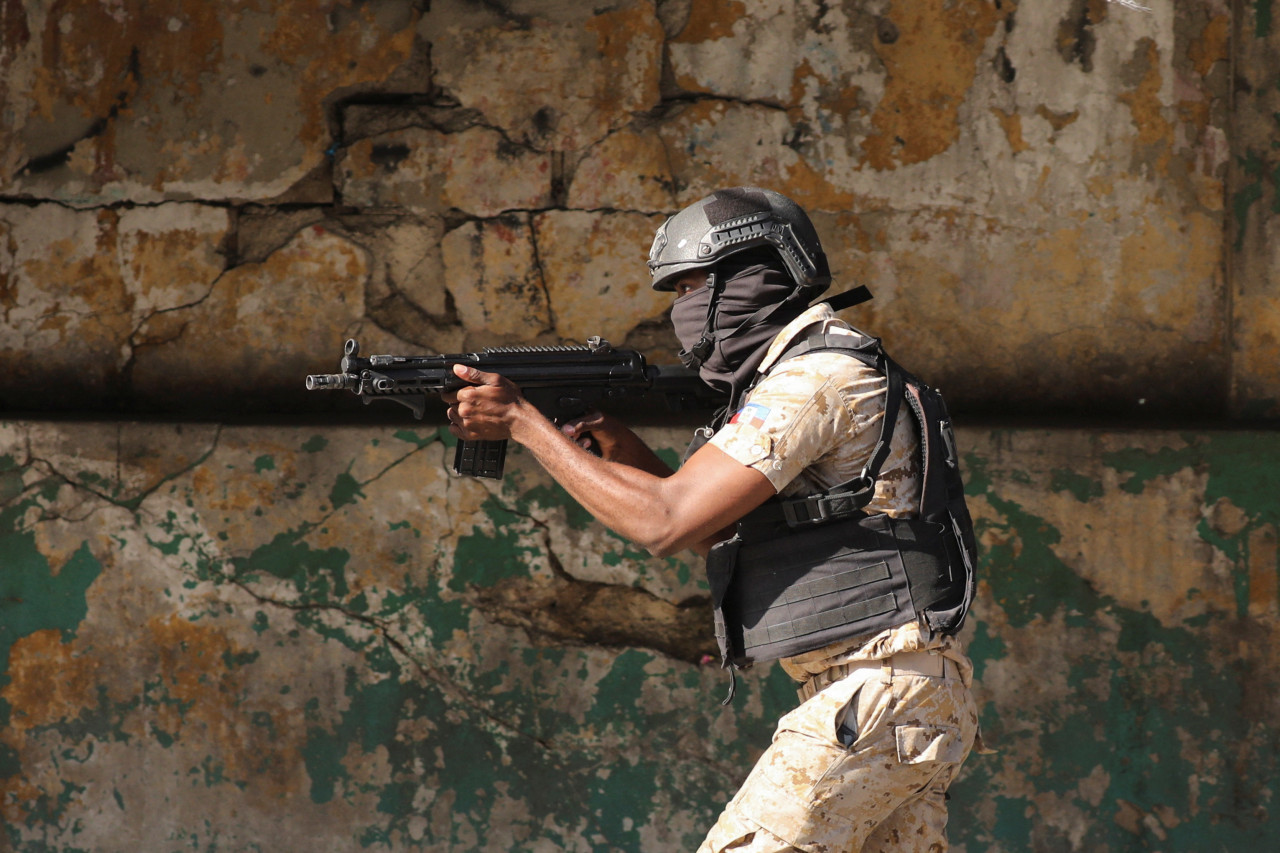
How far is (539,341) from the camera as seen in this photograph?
126 inches

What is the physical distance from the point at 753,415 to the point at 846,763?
60 centimetres

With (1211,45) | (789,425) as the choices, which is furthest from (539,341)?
(1211,45)

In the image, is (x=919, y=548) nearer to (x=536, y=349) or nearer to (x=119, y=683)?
(x=536, y=349)

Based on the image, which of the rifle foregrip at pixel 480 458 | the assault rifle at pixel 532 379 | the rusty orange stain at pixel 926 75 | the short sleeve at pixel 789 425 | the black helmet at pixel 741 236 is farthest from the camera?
the rusty orange stain at pixel 926 75

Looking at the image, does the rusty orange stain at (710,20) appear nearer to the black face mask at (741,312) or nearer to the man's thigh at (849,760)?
the black face mask at (741,312)

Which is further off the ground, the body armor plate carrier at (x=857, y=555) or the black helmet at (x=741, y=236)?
the black helmet at (x=741, y=236)

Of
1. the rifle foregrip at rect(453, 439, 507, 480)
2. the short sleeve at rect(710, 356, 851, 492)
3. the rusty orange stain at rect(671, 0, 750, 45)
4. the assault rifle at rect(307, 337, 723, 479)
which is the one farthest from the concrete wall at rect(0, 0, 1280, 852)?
the short sleeve at rect(710, 356, 851, 492)

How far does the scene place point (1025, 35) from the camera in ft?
9.96

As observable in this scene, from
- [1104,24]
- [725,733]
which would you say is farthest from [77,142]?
[1104,24]

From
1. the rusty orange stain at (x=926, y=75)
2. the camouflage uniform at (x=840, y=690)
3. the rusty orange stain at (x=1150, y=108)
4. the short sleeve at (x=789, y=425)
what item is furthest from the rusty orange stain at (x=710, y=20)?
the short sleeve at (x=789, y=425)

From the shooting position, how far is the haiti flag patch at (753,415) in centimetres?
180

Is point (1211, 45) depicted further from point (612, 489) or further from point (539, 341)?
point (612, 489)

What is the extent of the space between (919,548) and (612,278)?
1.51m

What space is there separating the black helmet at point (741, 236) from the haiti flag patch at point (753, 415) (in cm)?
28
